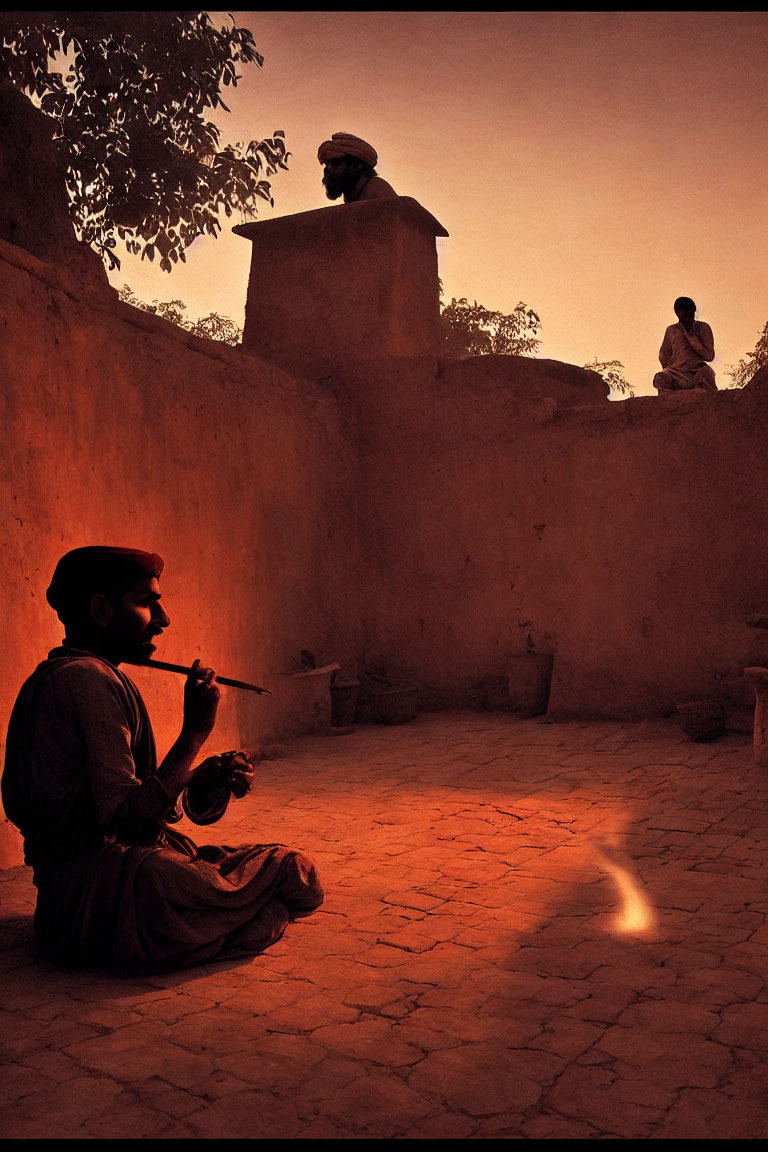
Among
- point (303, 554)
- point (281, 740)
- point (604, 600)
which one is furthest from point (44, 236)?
point (604, 600)

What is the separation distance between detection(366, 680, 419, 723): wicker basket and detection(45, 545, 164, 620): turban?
5125 mm

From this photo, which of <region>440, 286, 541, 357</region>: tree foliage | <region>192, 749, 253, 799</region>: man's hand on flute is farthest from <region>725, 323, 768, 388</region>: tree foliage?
<region>192, 749, 253, 799</region>: man's hand on flute

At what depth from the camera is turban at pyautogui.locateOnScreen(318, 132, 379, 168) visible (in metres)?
9.80

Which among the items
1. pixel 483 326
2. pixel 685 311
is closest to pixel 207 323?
pixel 483 326

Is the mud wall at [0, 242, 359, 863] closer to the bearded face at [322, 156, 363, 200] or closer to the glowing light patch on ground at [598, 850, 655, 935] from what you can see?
the bearded face at [322, 156, 363, 200]

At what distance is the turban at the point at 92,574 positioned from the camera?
367cm

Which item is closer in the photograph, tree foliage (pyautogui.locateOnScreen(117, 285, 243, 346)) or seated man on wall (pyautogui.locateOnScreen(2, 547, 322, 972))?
seated man on wall (pyautogui.locateOnScreen(2, 547, 322, 972))

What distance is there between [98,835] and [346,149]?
7.97m

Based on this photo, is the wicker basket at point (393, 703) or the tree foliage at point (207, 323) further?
the tree foliage at point (207, 323)

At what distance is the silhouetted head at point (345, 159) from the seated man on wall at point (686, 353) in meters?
3.27

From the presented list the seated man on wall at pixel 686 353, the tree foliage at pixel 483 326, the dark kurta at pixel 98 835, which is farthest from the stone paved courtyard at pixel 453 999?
the tree foliage at pixel 483 326

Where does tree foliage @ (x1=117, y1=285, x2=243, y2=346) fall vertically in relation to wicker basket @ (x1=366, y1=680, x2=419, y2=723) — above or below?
above

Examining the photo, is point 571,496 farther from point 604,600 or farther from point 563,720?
point 563,720

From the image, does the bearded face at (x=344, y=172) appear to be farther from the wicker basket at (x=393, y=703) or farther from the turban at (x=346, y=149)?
the wicker basket at (x=393, y=703)
